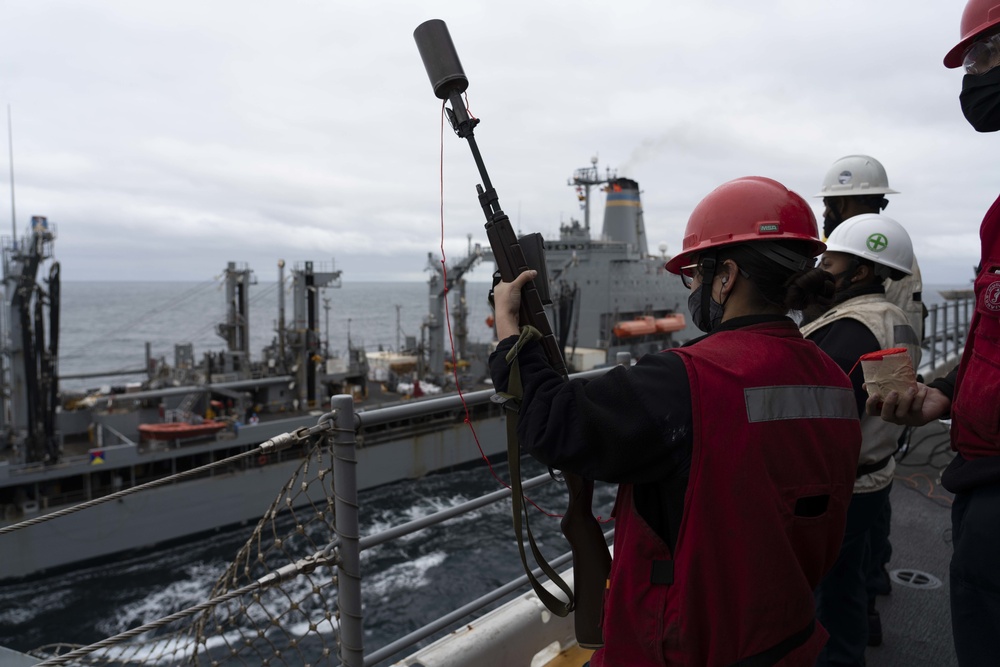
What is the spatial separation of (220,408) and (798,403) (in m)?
20.4

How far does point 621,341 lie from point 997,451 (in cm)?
2471

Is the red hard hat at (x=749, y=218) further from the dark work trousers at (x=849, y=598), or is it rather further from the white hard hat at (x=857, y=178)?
the white hard hat at (x=857, y=178)

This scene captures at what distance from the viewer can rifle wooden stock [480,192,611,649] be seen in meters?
1.57

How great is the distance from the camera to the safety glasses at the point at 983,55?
4.33 feet

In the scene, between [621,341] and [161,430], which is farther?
[621,341]

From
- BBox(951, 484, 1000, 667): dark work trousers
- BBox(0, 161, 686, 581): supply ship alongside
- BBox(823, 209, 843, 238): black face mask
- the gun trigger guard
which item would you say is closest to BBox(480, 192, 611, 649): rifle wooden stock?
the gun trigger guard

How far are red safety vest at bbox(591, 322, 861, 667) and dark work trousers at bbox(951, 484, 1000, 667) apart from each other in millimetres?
304

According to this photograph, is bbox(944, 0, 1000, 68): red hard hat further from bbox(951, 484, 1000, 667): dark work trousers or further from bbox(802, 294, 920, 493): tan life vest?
bbox(802, 294, 920, 493): tan life vest

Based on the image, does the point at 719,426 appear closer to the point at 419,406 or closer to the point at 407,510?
the point at 419,406

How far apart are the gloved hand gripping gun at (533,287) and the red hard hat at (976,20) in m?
1.03

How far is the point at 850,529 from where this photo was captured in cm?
233

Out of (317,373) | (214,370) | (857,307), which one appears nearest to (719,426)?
(857,307)

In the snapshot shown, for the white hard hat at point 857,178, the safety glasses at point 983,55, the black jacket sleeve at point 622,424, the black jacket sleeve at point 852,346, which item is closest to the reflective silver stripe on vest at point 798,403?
the black jacket sleeve at point 622,424

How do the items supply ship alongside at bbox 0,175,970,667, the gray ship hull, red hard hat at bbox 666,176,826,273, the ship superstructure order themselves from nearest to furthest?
1. red hard hat at bbox 666,176,826,273
2. supply ship alongside at bbox 0,175,970,667
3. the gray ship hull
4. the ship superstructure
